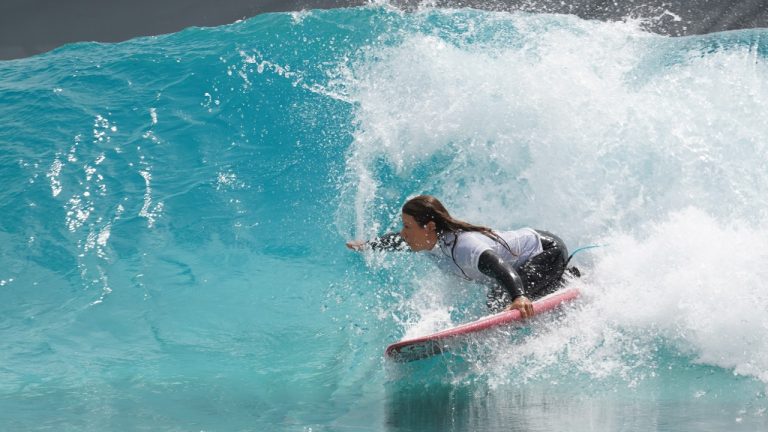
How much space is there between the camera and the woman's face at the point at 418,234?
391 centimetres

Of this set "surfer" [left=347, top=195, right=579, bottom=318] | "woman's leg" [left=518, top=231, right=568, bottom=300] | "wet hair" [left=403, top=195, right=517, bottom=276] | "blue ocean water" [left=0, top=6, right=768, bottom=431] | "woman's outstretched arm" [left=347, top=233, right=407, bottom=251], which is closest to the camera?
"blue ocean water" [left=0, top=6, right=768, bottom=431]

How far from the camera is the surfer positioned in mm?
3736

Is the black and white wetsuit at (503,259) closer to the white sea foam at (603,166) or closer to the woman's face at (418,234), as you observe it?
the woman's face at (418,234)

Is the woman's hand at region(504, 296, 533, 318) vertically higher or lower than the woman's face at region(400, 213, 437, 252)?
lower

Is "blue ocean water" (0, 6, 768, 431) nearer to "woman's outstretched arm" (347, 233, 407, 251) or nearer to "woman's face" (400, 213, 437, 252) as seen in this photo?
"woman's outstretched arm" (347, 233, 407, 251)

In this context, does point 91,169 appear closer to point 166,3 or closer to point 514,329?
point 166,3

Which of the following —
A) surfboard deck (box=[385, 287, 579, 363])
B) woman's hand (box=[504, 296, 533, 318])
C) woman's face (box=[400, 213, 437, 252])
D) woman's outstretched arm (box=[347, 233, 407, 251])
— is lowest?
surfboard deck (box=[385, 287, 579, 363])

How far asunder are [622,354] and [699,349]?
362 mm

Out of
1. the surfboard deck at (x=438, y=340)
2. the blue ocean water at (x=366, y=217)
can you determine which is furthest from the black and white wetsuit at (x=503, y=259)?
the blue ocean water at (x=366, y=217)

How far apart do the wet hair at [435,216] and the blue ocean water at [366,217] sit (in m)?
0.55

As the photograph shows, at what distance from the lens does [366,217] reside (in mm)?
6012

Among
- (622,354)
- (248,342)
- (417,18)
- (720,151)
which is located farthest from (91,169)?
(720,151)

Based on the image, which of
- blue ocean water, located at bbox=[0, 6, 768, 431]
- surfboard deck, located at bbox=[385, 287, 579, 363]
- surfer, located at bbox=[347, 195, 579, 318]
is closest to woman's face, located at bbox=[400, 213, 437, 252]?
surfer, located at bbox=[347, 195, 579, 318]

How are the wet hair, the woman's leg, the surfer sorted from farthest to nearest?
the woman's leg < the wet hair < the surfer
